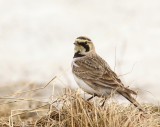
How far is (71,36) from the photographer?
14.8 m

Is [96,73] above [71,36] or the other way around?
the other way around

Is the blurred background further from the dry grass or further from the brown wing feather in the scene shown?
the dry grass

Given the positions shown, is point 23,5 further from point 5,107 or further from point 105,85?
point 105,85

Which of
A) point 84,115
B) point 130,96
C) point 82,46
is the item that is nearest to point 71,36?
point 82,46

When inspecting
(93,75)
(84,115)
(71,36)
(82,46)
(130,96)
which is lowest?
(84,115)

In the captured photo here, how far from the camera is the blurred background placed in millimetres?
12609

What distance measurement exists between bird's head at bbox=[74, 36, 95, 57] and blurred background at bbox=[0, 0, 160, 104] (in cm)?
283

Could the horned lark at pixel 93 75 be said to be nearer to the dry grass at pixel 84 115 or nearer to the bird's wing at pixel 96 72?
the bird's wing at pixel 96 72

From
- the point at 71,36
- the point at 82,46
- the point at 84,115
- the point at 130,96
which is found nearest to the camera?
the point at 84,115

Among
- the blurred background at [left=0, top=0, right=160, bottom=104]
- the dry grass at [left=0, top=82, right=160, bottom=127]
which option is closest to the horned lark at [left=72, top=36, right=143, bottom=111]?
the dry grass at [left=0, top=82, right=160, bottom=127]

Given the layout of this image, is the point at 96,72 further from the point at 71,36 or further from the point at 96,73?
the point at 71,36

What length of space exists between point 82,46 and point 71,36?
20.1ft

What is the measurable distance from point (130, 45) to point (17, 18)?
109 inches

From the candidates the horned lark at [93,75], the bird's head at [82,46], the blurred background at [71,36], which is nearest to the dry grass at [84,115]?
the horned lark at [93,75]
